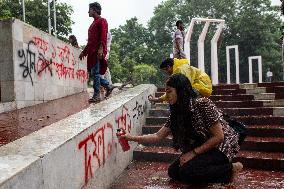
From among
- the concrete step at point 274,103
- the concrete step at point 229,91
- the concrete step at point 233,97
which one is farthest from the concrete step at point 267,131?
the concrete step at point 229,91

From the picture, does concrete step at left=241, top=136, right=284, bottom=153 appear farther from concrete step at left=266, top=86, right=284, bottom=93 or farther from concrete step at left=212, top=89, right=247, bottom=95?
concrete step at left=212, top=89, right=247, bottom=95

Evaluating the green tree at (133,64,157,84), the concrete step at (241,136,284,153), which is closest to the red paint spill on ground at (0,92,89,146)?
the concrete step at (241,136,284,153)

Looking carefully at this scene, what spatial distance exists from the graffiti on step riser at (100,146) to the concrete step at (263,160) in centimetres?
168

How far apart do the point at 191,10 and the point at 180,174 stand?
158 feet

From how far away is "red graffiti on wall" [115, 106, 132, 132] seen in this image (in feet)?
14.7

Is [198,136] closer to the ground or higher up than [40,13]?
closer to the ground

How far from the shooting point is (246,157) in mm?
4656

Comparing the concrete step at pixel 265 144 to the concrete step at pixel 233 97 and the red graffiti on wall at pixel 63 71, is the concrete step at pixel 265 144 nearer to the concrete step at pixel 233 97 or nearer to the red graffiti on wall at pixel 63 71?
the concrete step at pixel 233 97

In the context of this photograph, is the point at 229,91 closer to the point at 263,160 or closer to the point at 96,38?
the point at 96,38

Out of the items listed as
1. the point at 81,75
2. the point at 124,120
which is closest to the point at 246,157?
the point at 124,120

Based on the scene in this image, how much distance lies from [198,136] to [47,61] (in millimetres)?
5106

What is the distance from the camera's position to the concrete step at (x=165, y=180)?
3.83 meters

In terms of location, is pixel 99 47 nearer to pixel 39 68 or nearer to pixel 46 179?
pixel 39 68

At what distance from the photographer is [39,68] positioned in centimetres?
733
